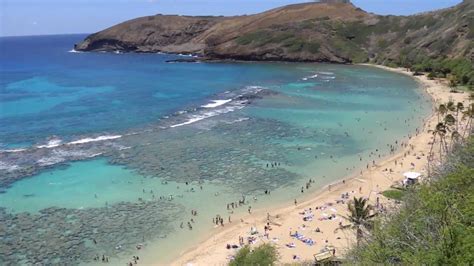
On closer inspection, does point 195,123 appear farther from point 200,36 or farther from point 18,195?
point 200,36

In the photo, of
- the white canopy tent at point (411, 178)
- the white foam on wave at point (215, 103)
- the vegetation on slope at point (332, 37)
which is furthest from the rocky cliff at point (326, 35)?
the white canopy tent at point (411, 178)

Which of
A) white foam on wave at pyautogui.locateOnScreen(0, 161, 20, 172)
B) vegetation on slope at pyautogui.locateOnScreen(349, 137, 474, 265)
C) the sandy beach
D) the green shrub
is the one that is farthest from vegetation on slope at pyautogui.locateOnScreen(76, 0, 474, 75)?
white foam on wave at pyautogui.locateOnScreen(0, 161, 20, 172)

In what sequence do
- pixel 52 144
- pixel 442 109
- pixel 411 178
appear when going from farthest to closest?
pixel 442 109
pixel 52 144
pixel 411 178

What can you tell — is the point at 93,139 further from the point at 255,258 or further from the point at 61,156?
the point at 255,258

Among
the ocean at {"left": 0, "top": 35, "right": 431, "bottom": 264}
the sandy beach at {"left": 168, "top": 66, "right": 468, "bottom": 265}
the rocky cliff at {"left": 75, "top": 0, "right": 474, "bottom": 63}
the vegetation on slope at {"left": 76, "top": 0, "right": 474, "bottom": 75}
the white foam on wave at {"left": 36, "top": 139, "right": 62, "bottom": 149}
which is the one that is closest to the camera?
the sandy beach at {"left": 168, "top": 66, "right": 468, "bottom": 265}

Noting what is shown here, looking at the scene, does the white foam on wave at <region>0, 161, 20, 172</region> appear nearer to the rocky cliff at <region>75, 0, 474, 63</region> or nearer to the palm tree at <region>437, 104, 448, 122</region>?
the palm tree at <region>437, 104, 448, 122</region>

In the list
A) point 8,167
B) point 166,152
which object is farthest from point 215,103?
point 8,167

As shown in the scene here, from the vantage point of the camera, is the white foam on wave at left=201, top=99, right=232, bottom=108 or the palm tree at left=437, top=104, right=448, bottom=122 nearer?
the palm tree at left=437, top=104, right=448, bottom=122
